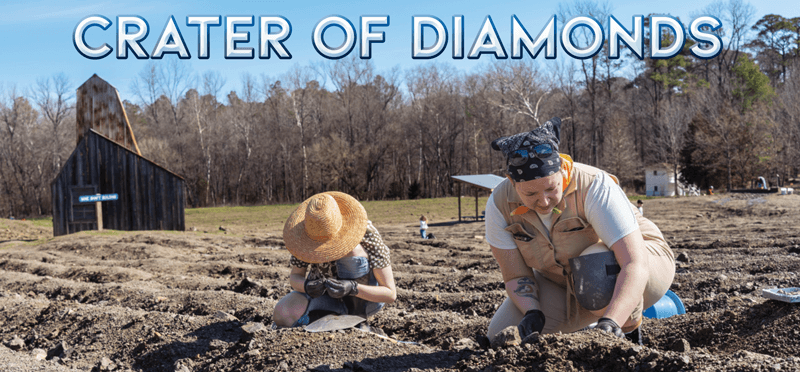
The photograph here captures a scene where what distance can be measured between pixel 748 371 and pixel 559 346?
737 millimetres

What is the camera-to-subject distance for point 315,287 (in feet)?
11.9

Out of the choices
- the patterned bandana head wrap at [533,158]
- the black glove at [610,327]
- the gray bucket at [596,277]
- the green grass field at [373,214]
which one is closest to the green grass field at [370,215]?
the green grass field at [373,214]

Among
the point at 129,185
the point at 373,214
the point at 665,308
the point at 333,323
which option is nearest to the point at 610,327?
the point at 333,323

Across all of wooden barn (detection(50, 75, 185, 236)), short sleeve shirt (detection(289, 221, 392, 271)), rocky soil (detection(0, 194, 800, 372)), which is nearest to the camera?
rocky soil (detection(0, 194, 800, 372))

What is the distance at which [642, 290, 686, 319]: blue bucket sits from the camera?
4246 mm

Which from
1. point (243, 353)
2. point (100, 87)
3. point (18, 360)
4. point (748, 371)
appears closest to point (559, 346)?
point (748, 371)

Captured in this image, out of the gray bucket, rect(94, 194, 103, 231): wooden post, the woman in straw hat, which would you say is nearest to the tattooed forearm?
the gray bucket

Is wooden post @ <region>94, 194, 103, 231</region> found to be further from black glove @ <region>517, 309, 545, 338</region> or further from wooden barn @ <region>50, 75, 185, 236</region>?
black glove @ <region>517, 309, 545, 338</region>

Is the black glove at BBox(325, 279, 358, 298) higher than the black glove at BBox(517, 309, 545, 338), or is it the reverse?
the black glove at BBox(325, 279, 358, 298)

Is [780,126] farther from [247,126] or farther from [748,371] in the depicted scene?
[748,371]

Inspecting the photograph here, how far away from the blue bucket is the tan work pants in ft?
3.18

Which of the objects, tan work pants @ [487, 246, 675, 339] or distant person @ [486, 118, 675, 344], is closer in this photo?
distant person @ [486, 118, 675, 344]

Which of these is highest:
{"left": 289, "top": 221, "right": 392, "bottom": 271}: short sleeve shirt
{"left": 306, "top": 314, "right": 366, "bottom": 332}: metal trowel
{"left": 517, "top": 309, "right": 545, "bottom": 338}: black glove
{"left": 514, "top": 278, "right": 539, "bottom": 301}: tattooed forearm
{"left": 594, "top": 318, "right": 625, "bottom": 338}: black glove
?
{"left": 289, "top": 221, "right": 392, "bottom": 271}: short sleeve shirt

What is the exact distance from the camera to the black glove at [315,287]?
3637mm
